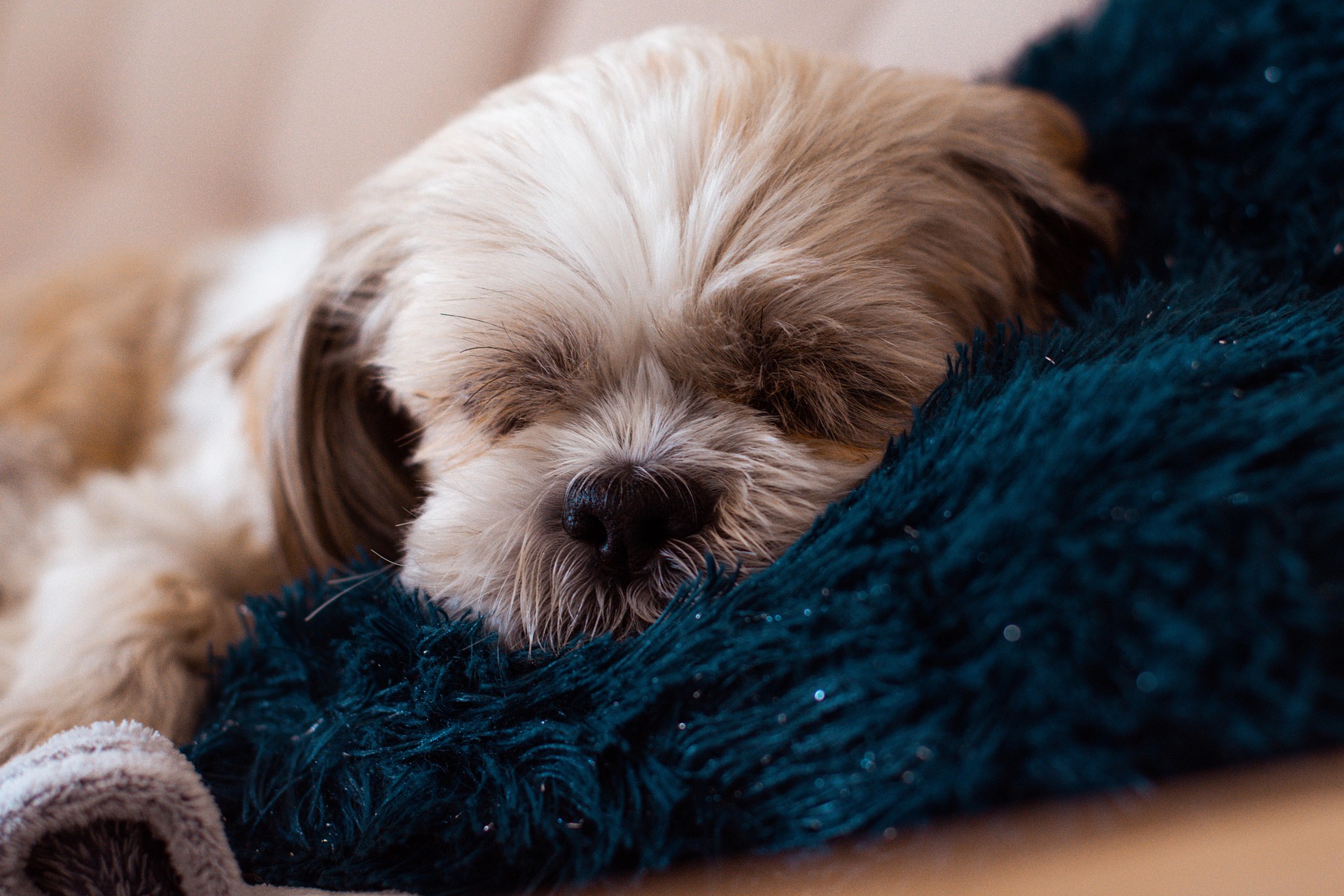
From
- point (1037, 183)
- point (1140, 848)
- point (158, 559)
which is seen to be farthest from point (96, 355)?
point (1140, 848)

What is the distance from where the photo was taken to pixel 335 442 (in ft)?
4.39

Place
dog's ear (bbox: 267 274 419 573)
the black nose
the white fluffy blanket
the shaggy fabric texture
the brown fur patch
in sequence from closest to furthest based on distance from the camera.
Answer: the shaggy fabric texture, the white fluffy blanket, the black nose, dog's ear (bbox: 267 274 419 573), the brown fur patch

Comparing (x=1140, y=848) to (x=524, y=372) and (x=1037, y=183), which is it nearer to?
(x=524, y=372)

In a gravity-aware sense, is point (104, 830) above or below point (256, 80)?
below

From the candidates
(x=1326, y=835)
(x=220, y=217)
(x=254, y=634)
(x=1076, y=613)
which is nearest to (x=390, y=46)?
(x=220, y=217)

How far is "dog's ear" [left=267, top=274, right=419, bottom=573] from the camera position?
1.31m

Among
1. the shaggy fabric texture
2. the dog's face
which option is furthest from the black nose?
the shaggy fabric texture

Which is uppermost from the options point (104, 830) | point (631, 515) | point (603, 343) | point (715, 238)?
point (715, 238)

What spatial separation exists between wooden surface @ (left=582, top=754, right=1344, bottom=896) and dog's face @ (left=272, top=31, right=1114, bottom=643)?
0.37 meters

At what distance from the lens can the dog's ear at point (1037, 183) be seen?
121 cm

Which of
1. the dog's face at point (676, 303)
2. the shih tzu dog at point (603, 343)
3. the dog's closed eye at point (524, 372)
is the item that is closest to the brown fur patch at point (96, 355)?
the shih tzu dog at point (603, 343)

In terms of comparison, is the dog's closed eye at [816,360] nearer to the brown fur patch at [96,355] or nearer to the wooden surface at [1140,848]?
the wooden surface at [1140,848]

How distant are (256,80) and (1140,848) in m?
2.56

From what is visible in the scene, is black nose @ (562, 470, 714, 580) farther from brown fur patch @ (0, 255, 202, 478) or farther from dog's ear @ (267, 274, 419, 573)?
brown fur patch @ (0, 255, 202, 478)
